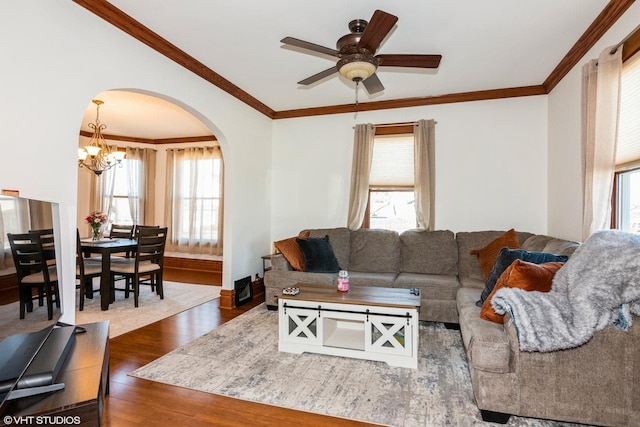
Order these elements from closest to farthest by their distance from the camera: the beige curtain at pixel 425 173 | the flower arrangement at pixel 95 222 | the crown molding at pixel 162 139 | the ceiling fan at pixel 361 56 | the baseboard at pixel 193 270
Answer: the ceiling fan at pixel 361 56
the beige curtain at pixel 425 173
the flower arrangement at pixel 95 222
the baseboard at pixel 193 270
the crown molding at pixel 162 139

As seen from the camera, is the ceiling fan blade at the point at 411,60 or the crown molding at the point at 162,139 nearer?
the ceiling fan blade at the point at 411,60

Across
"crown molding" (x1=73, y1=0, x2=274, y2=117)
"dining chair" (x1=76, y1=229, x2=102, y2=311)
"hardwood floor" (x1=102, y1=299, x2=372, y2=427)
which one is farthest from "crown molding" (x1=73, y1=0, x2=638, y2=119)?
"hardwood floor" (x1=102, y1=299, x2=372, y2=427)

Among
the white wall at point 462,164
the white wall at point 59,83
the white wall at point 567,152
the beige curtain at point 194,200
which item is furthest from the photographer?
the beige curtain at point 194,200

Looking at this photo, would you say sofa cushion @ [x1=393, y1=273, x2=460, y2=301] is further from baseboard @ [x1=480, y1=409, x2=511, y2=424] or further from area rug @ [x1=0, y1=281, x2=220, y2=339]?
area rug @ [x1=0, y1=281, x2=220, y2=339]

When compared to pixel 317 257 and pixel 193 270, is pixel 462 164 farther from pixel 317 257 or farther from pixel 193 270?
pixel 193 270

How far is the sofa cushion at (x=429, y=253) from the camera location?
158 inches

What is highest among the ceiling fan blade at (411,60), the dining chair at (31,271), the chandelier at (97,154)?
the ceiling fan blade at (411,60)

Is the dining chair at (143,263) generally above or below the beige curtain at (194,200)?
below

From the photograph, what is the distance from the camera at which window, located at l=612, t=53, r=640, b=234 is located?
238 centimetres

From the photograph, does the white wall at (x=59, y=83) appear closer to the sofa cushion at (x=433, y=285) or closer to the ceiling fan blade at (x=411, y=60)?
the ceiling fan blade at (x=411, y=60)

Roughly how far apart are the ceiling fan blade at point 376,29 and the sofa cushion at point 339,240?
255 centimetres

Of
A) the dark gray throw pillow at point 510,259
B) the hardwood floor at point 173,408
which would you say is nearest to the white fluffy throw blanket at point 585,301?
the dark gray throw pillow at point 510,259

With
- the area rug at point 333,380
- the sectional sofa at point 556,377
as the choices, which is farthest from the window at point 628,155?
the area rug at point 333,380

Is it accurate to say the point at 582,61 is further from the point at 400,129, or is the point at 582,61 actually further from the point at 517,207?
the point at 400,129
